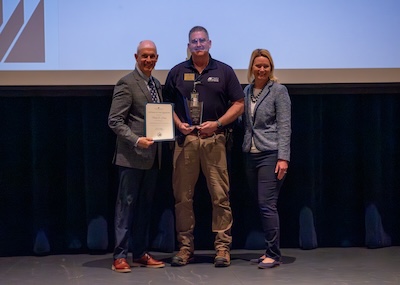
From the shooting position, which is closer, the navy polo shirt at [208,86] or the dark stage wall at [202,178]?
the navy polo shirt at [208,86]

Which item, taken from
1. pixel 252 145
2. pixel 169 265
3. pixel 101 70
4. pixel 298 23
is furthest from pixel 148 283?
pixel 298 23

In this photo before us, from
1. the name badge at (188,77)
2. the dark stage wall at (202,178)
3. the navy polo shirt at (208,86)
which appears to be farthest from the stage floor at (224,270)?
the name badge at (188,77)

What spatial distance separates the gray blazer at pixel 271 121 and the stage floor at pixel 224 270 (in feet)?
2.30

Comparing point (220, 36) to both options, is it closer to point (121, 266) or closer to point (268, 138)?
point (268, 138)

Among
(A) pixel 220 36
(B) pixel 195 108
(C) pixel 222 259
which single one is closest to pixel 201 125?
(B) pixel 195 108

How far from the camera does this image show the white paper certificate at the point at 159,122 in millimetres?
3605

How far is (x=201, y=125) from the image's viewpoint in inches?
145

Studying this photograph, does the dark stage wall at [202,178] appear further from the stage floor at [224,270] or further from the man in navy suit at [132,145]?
the man in navy suit at [132,145]

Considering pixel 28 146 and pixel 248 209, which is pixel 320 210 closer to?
pixel 248 209

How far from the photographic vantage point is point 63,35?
3963mm

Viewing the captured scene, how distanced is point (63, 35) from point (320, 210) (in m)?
2.10

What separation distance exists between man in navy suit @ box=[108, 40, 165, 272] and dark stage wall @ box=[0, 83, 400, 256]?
489mm

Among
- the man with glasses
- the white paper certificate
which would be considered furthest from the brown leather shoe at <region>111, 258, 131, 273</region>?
the white paper certificate

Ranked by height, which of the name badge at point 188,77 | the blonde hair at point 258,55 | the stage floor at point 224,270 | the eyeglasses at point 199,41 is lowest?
the stage floor at point 224,270
